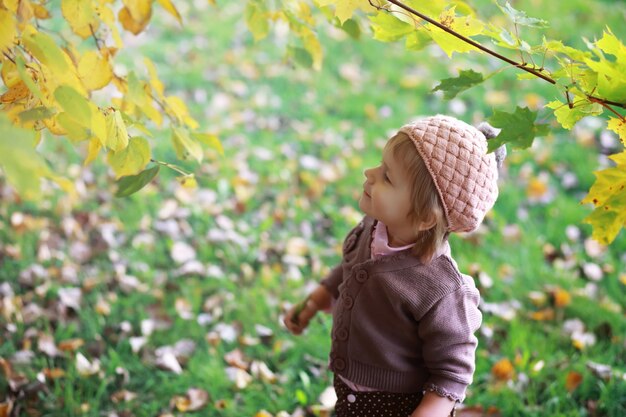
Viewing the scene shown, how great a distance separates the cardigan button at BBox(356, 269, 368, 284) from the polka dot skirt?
309mm

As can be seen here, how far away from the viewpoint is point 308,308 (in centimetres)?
207

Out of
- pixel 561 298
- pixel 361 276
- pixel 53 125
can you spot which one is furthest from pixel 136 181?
pixel 561 298

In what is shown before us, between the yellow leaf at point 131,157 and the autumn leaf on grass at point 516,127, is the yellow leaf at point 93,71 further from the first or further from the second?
the autumn leaf on grass at point 516,127

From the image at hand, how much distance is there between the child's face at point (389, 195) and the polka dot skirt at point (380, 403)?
438mm

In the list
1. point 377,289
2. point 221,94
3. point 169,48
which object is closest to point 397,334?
point 377,289

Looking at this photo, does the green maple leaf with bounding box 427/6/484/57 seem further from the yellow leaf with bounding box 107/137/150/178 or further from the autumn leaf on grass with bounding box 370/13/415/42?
the yellow leaf with bounding box 107/137/150/178

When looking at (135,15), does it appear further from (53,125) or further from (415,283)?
(415,283)

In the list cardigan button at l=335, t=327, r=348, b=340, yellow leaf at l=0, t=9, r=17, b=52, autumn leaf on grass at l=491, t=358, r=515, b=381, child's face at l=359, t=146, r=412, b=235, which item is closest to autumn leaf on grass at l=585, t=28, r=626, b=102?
child's face at l=359, t=146, r=412, b=235

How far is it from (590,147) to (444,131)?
287 cm

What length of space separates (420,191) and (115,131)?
2.28ft

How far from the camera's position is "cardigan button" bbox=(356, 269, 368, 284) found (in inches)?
66.0

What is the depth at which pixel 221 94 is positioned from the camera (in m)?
4.59

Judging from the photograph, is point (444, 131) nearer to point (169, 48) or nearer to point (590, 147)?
point (590, 147)

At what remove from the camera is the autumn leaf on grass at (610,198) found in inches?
50.1
